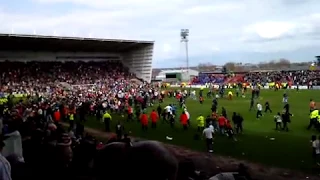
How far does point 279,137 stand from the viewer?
20.1 meters

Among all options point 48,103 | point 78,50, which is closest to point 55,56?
point 78,50

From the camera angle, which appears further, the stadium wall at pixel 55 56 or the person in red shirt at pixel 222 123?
the stadium wall at pixel 55 56

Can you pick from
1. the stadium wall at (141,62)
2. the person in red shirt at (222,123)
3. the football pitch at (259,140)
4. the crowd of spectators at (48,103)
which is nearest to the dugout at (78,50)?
the stadium wall at (141,62)

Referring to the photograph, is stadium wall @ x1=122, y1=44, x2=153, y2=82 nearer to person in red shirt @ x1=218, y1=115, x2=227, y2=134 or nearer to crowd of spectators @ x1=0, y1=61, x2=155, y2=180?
crowd of spectators @ x1=0, y1=61, x2=155, y2=180

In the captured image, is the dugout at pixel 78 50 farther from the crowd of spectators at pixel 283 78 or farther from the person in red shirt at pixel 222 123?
the person in red shirt at pixel 222 123

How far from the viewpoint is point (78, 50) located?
67.2 m

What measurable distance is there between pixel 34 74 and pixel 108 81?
31.2 feet

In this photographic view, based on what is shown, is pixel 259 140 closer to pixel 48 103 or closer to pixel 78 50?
pixel 48 103

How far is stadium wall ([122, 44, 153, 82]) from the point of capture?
228 feet

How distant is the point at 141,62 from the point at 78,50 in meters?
9.95

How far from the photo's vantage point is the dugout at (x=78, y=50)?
57469 millimetres

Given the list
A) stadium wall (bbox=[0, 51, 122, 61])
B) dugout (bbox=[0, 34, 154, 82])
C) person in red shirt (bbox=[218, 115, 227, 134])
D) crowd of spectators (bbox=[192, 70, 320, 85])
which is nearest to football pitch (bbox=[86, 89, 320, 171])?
person in red shirt (bbox=[218, 115, 227, 134])

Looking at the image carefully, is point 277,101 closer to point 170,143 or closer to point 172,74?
point 170,143

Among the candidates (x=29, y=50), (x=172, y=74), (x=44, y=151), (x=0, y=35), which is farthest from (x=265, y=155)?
(x=172, y=74)
